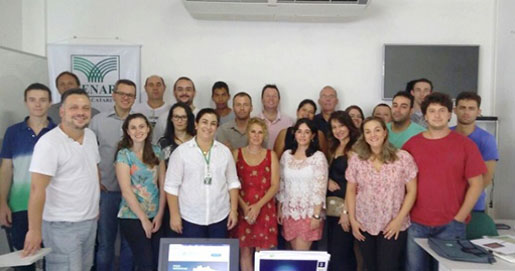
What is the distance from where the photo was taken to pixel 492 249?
2.19 meters

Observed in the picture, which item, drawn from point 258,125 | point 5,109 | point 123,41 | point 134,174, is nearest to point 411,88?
point 258,125

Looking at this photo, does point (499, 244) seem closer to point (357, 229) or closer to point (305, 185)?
point (357, 229)

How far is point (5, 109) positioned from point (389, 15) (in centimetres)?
376

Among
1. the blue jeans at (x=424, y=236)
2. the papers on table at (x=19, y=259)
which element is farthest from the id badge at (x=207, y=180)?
the blue jeans at (x=424, y=236)

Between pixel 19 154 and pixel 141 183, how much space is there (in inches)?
36.6

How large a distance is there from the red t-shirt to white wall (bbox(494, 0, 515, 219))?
6.58ft

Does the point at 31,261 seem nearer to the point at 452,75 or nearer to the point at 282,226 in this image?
the point at 282,226

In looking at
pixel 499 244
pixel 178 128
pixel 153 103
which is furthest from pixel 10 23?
pixel 499 244

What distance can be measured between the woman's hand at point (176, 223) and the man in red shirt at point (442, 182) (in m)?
1.48

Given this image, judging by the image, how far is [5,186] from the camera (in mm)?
2861

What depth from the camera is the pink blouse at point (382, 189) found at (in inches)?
96.3

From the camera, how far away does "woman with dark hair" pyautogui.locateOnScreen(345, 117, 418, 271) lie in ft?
8.04

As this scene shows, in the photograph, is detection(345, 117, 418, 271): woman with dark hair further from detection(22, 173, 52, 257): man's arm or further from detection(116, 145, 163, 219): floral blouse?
detection(22, 173, 52, 257): man's arm

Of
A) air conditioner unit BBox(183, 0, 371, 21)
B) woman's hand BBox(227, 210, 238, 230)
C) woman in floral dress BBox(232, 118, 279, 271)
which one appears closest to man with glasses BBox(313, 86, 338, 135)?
air conditioner unit BBox(183, 0, 371, 21)
